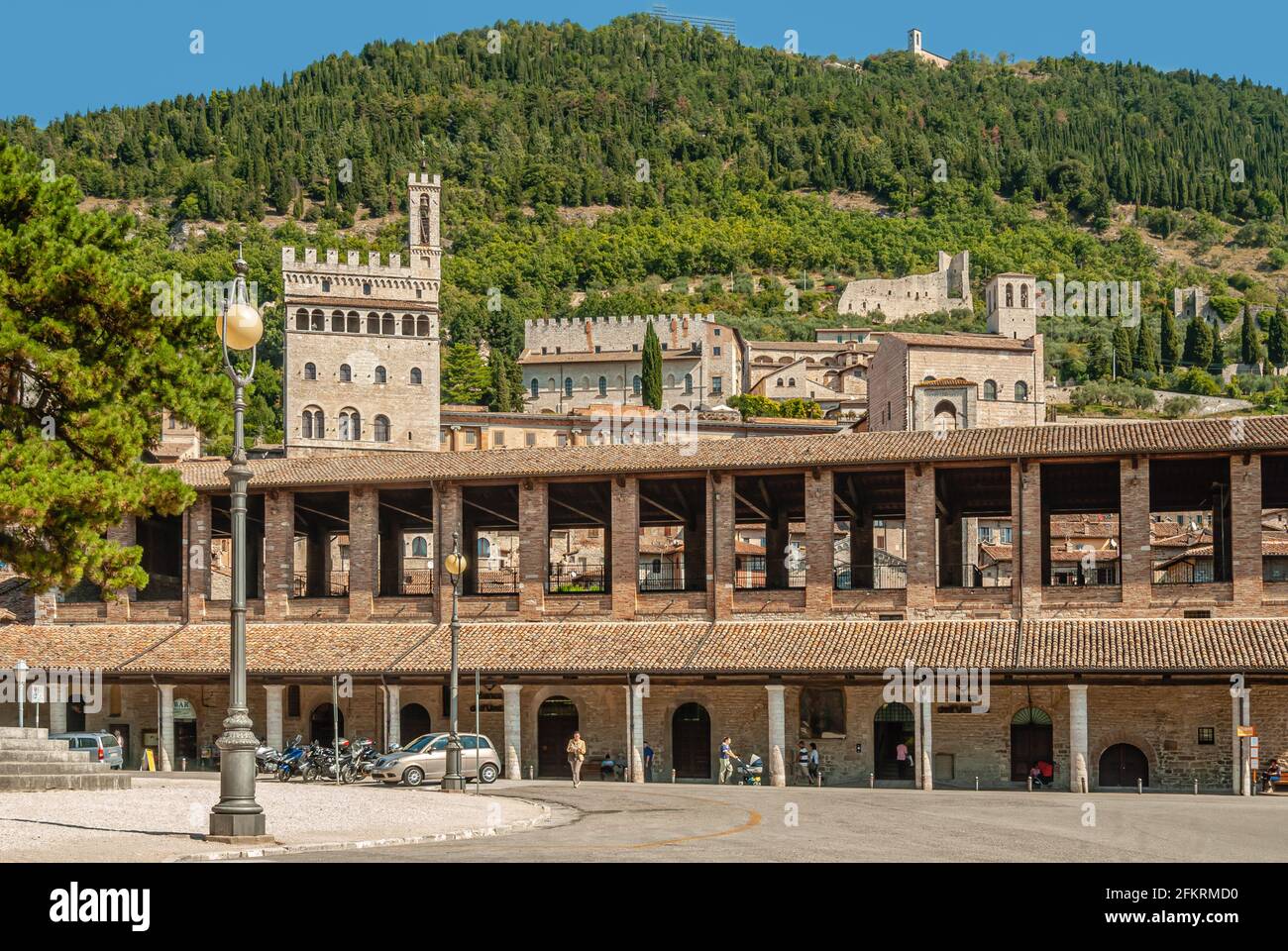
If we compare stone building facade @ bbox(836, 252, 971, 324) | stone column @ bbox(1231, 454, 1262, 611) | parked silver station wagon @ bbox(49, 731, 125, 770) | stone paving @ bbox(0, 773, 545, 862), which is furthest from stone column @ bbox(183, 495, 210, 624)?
stone building facade @ bbox(836, 252, 971, 324)

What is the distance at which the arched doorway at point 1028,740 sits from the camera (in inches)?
1732

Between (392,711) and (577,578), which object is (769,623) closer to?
(392,711)

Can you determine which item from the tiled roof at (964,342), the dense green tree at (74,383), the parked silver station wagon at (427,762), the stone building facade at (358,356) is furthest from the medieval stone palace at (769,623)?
the stone building facade at (358,356)

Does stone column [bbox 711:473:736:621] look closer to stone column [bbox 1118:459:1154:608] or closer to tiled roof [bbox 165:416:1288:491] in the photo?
tiled roof [bbox 165:416:1288:491]

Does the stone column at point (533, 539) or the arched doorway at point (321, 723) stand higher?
the stone column at point (533, 539)

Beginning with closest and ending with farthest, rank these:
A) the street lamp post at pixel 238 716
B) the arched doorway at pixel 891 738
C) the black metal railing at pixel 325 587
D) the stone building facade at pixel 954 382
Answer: the street lamp post at pixel 238 716
the arched doorway at pixel 891 738
the black metal railing at pixel 325 587
the stone building facade at pixel 954 382

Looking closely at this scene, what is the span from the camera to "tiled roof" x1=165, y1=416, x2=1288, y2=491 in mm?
44594

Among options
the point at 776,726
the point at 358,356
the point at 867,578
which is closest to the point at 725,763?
the point at 776,726

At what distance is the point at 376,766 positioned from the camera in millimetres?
38656

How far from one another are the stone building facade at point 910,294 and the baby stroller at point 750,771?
485 feet

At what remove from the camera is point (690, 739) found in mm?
46656

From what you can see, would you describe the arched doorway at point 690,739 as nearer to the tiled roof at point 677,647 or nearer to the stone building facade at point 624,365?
the tiled roof at point 677,647

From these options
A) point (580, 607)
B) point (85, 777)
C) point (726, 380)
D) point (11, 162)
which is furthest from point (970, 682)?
point (726, 380)

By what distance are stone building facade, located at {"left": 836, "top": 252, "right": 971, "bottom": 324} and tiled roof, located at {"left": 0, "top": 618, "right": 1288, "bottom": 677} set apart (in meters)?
145
